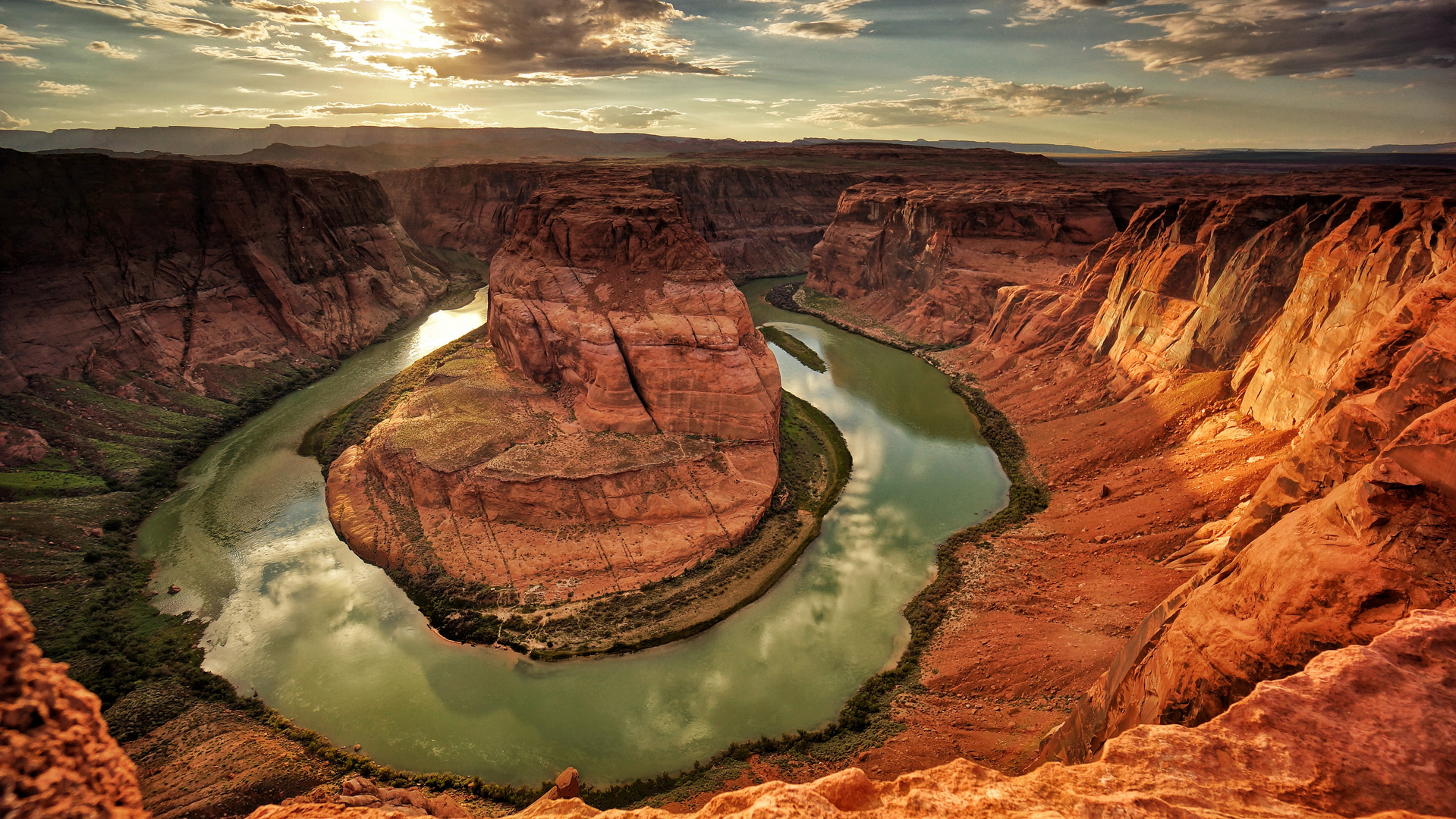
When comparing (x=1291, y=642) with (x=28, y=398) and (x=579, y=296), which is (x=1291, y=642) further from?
(x=28, y=398)

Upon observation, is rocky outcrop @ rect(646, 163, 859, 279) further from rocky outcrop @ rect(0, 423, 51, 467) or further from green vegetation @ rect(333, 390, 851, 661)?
rocky outcrop @ rect(0, 423, 51, 467)

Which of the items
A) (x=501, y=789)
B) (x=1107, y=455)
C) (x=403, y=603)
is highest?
(x=1107, y=455)

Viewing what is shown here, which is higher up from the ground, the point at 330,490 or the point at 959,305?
the point at 959,305

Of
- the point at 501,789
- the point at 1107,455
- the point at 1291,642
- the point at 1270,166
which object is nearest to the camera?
the point at 1291,642

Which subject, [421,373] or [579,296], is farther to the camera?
[421,373]

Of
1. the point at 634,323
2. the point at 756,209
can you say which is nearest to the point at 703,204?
the point at 756,209

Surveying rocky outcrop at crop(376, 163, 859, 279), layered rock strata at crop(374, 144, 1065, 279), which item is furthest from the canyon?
layered rock strata at crop(374, 144, 1065, 279)

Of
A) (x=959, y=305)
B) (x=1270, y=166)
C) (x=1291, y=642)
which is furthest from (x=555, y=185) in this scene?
(x=1270, y=166)
